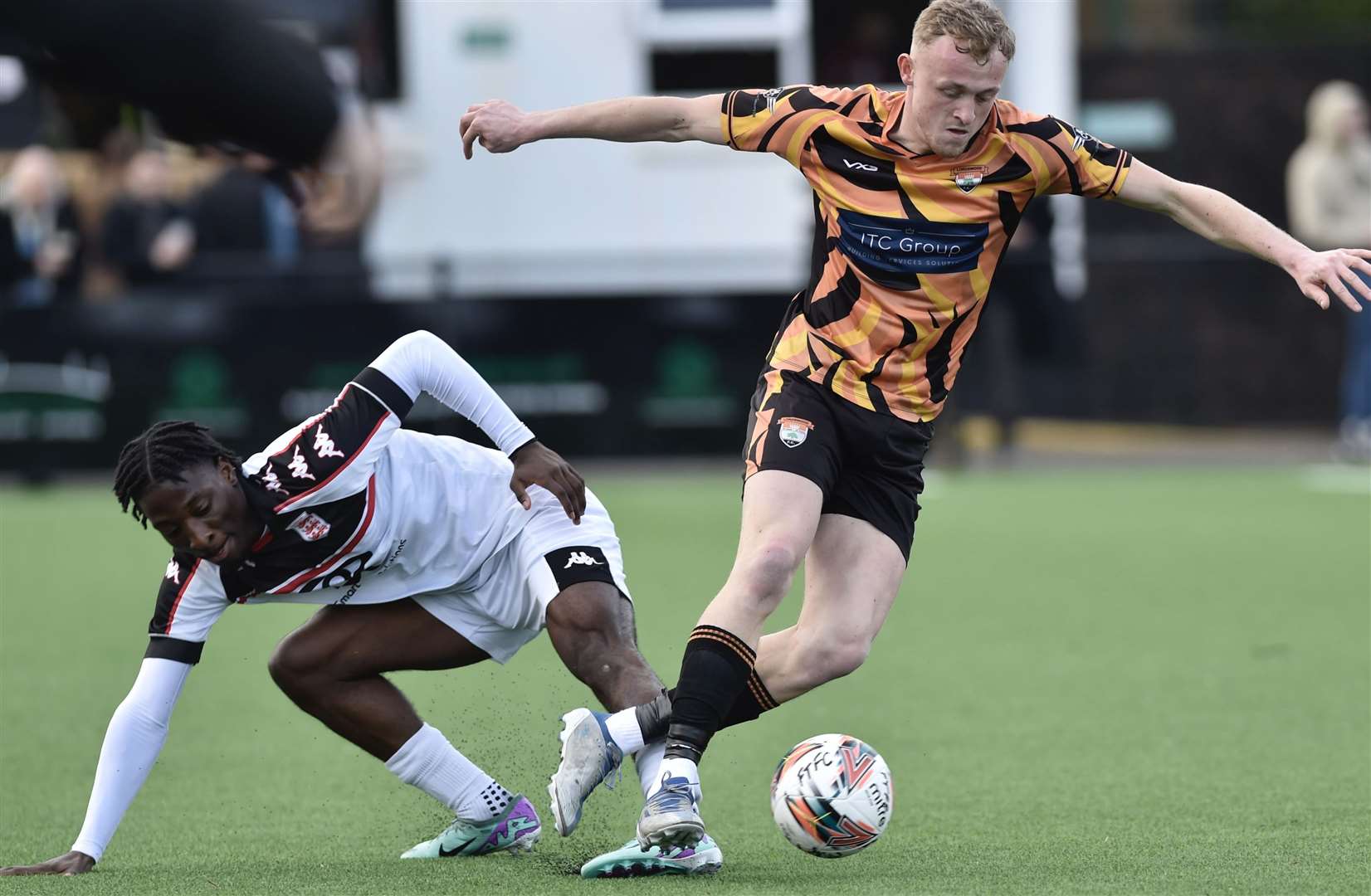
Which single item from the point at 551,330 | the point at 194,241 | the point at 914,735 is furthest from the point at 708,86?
the point at 914,735

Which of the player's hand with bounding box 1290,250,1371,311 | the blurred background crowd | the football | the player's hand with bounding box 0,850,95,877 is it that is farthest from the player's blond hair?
the blurred background crowd

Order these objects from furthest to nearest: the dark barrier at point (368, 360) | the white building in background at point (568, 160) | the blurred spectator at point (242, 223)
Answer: the white building in background at point (568, 160) < the blurred spectator at point (242, 223) < the dark barrier at point (368, 360)

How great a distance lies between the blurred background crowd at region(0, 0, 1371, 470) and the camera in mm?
15445

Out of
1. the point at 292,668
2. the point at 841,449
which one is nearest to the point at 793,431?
the point at 841,449

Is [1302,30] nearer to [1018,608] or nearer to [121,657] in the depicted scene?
[1018,608]

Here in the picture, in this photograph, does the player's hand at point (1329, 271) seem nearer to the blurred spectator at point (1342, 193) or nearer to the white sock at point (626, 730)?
the white sock at point (626, 730)

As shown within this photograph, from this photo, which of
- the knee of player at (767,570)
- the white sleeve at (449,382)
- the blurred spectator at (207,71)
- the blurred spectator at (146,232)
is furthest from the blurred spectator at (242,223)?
the blurred spectator at (207,71)

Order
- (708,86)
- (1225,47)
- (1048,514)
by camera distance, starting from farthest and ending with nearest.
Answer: (1225,47) → (708,86) → (1048,514)

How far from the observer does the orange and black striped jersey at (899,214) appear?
17.8ft

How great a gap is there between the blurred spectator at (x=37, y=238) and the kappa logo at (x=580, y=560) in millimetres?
10875

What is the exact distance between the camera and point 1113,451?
17656 mm

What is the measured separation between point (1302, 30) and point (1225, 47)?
5.64 metres

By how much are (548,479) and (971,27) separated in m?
1.46

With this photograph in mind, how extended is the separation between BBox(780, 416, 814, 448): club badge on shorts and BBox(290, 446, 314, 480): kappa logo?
1.14 metres
